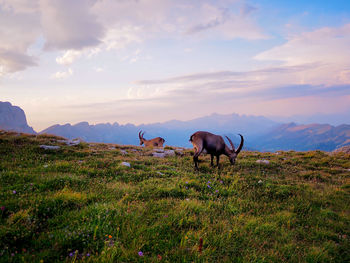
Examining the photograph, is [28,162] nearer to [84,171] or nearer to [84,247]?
[84,171]

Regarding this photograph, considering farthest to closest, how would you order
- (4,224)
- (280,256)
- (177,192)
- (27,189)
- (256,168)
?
(256,168) → (177,192) → (27,189) → (280,256) → (4,224)

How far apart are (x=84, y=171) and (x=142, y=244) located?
559cm

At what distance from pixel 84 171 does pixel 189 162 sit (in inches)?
259

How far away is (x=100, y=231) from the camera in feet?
12.4

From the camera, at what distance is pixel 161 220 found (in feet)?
14.8

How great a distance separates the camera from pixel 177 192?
21.4 ft

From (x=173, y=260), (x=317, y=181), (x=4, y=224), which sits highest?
(x=4, y=224)

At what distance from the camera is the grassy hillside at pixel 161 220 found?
3.45m

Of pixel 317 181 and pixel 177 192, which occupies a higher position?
pixel 177 192

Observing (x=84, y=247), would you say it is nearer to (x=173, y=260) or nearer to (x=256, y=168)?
(x=173, y=260)

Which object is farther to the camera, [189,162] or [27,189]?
[189,162]

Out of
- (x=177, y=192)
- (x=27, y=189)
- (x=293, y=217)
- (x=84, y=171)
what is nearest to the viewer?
(x=27, y=189)

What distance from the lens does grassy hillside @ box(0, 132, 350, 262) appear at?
11.3 feet

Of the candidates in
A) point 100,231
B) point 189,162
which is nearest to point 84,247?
point 100,231
